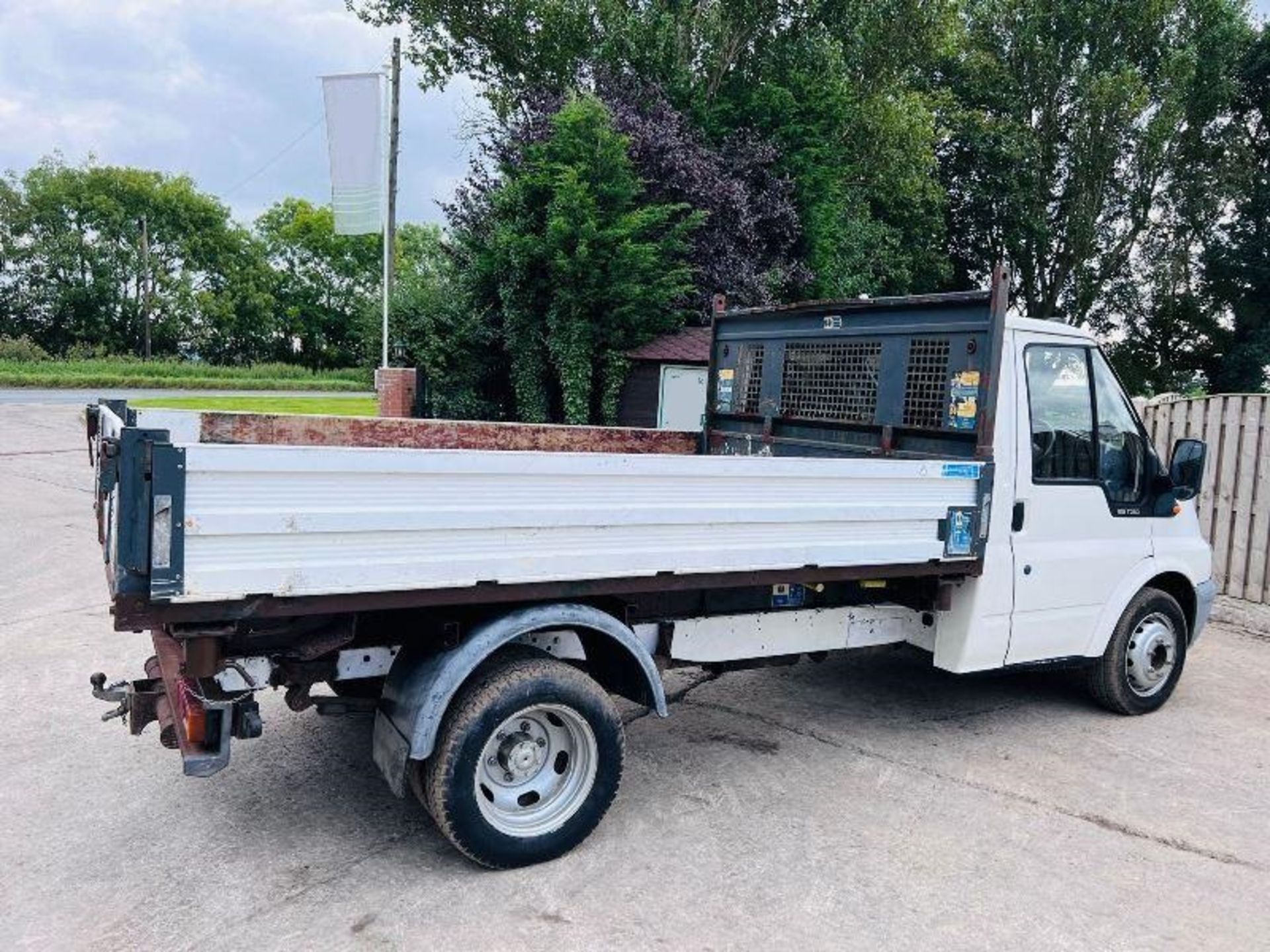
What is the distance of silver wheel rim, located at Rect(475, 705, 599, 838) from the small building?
11.5 meters

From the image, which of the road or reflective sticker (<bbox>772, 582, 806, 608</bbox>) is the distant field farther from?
reflective sticker (<bbox>772, 582, 806, 608</bbox>)

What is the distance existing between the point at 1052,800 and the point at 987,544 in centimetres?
124

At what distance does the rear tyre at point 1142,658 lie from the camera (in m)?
5.39

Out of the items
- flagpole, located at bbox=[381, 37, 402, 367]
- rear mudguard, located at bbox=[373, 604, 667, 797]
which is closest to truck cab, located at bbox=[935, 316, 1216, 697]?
rear mudguard, located at bbox=[373, 604, 667, 797]

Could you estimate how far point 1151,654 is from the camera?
18.2 ft

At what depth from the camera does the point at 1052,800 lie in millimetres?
4363

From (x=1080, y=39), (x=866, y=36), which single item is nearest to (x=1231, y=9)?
(x=1080, y=39)

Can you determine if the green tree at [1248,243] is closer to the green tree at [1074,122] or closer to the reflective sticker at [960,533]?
the green tree at [1074,122]

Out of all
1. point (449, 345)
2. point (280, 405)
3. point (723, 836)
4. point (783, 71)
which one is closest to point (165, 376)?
point (280, 405)

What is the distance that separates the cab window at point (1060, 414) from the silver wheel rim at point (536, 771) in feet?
9.13

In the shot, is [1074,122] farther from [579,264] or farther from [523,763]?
[523,763]

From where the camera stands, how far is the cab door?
4820 mm

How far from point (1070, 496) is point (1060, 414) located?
17.7 inches

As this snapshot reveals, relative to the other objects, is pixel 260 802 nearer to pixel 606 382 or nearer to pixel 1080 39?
pixel 606 382
